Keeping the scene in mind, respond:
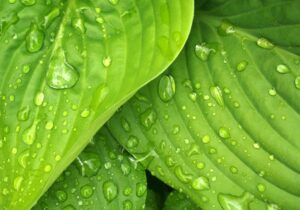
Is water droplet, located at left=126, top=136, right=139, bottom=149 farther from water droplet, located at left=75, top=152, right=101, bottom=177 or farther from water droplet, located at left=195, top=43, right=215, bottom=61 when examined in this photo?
water droplet, located at left=195, top=43, right=215, bottom=61

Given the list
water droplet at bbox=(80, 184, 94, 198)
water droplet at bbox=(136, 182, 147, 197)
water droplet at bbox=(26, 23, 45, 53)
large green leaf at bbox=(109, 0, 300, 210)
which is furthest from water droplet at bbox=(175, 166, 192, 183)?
water droplet at bbox=(26, 23, 45, 53)

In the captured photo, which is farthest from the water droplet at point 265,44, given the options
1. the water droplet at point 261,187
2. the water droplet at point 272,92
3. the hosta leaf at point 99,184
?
the hosta leaf at point 99,184

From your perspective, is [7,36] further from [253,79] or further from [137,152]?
[253,79]

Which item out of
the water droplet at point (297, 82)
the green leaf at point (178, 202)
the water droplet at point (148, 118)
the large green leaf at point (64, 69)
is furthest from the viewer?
the green leaf at point (178, 202)

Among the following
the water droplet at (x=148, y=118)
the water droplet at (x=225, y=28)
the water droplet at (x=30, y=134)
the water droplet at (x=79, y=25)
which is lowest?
the water droplet at (x=148, y=118)

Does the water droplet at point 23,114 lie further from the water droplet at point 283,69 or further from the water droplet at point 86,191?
the water droplet at point 283,69

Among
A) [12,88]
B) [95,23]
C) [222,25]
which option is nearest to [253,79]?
[222,25]

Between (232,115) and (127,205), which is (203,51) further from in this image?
(127,205)
